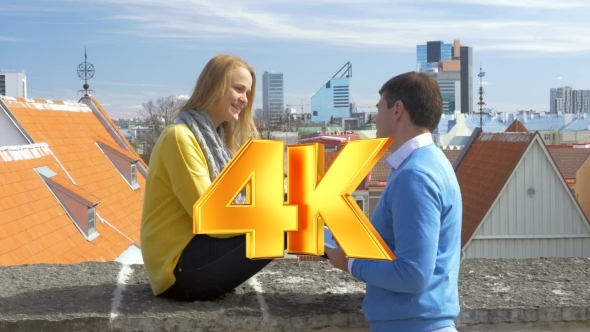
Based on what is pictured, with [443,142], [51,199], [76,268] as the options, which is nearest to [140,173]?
[51,199]

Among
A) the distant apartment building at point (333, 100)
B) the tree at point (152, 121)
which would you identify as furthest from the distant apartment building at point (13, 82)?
the distant apartment building at point (333, 100)

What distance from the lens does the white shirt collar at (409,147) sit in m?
3.02

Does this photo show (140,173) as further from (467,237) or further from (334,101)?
(334,101)

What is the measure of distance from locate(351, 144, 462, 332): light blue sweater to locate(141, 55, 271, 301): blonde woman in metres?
0.58

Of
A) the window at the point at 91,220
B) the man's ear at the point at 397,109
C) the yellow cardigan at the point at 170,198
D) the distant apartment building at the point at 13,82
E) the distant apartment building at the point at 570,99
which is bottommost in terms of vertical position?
the window at the point at 91,220

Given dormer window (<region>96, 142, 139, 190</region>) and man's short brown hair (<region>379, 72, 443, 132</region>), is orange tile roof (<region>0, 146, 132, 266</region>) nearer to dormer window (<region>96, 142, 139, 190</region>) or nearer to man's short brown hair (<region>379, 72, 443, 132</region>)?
dormer window (<region>96, 142, 139, 190</region>)

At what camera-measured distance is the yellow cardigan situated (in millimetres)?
3426

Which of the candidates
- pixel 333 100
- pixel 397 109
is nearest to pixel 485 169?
pixel 397 109

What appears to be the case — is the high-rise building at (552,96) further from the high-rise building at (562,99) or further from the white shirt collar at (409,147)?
the white shirt collar at (409,147)

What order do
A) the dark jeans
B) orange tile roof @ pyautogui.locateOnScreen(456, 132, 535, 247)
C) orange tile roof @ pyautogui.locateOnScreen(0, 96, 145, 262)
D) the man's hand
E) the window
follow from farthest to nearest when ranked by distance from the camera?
1. orange tile roof @ pyautogui.locateOnScreen(456, 132, 535, 247)
2. orange tile roof @ pyautogui.locateOnScreen(0, 96, 145, 262)
3. the window
4. the dark jeans
5. the man's hand

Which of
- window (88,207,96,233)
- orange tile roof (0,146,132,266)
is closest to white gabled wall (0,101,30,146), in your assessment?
orange tile roof (0,146,132,266)

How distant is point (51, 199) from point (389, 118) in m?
14.8

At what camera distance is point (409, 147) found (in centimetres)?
302

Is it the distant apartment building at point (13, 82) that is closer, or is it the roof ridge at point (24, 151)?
the roof ridge at point (24, 151)
